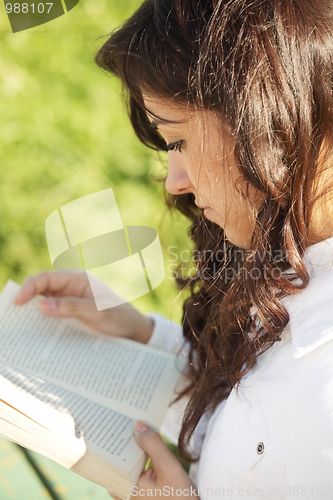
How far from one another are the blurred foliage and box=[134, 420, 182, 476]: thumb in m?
0.86

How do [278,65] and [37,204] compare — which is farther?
[37,204]

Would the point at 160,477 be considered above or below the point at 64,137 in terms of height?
below

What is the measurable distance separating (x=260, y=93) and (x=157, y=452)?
629 mm

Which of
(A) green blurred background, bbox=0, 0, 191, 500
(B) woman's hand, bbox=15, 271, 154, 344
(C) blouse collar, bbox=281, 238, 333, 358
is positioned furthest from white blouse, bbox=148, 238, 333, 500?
(A) green blurred background, bbox=0, 0, 191, 500

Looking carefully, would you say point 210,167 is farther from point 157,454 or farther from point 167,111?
point 157,454

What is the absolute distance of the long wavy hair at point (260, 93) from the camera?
1.90 ft

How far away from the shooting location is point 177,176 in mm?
775

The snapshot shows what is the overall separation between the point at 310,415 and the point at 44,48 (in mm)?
1831

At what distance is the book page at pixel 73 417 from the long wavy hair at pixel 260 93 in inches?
9.4

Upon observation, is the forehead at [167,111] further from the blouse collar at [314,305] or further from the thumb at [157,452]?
the thumb at [157,452]

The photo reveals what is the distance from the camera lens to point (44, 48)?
1.85m

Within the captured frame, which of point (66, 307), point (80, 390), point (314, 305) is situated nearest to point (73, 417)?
point (80, 390)

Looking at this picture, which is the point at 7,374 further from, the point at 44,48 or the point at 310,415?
the point at 44,48

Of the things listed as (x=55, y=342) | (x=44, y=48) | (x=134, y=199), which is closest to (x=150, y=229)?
(x=134, y=199)
